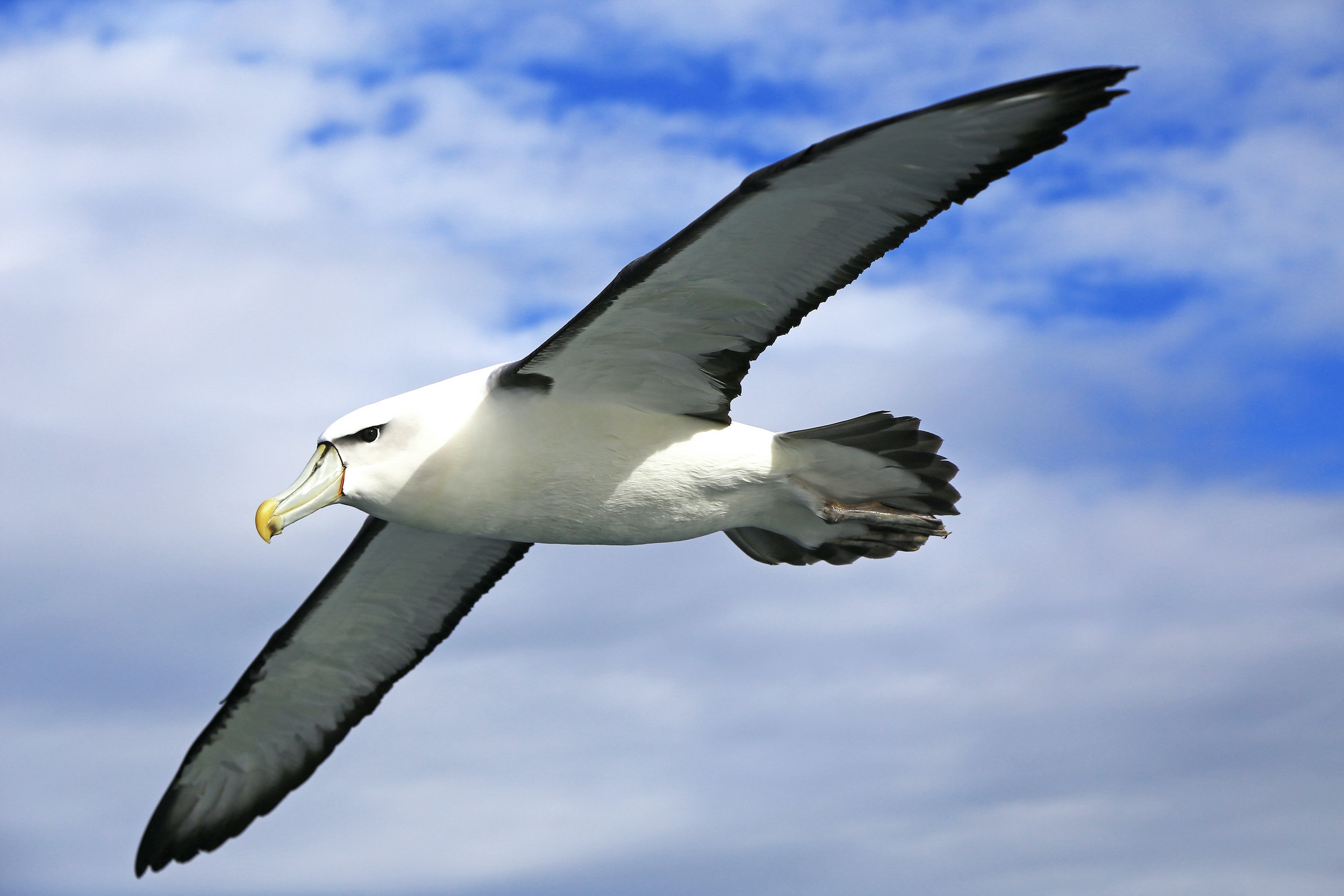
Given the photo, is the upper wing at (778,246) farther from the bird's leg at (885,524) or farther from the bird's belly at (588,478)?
the bird's leg at (885,524)

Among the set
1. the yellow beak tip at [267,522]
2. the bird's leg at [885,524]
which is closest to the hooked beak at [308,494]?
the yellow beak tip at [267,522]

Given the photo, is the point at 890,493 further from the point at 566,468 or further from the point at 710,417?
the point at 566,468

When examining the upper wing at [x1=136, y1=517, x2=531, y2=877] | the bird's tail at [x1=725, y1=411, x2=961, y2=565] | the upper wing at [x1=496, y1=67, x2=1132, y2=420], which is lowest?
the upper wing at [x1=136, y1=517, x2=531, y2=877]

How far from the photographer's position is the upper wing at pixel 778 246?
631 centimetres

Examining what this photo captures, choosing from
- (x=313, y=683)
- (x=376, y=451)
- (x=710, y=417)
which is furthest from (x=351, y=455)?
(x=313, y=683)

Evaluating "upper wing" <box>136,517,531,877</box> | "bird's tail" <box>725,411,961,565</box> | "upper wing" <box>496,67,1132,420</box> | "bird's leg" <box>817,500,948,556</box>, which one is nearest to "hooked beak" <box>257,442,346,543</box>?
"upper wing" <box>496,67,1132,420</box>

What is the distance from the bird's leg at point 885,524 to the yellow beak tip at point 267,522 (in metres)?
3.21

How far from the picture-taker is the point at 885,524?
8250 mm

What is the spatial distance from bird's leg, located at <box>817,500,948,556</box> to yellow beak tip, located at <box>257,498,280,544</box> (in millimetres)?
3208

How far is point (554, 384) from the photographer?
750 cm

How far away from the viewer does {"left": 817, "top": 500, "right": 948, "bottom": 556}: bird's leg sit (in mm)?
8109

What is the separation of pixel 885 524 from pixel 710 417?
1374mm

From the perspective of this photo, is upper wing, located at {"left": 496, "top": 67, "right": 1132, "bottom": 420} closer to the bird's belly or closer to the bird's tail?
the bird's belly

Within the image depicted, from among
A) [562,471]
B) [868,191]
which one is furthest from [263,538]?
[868,191]
